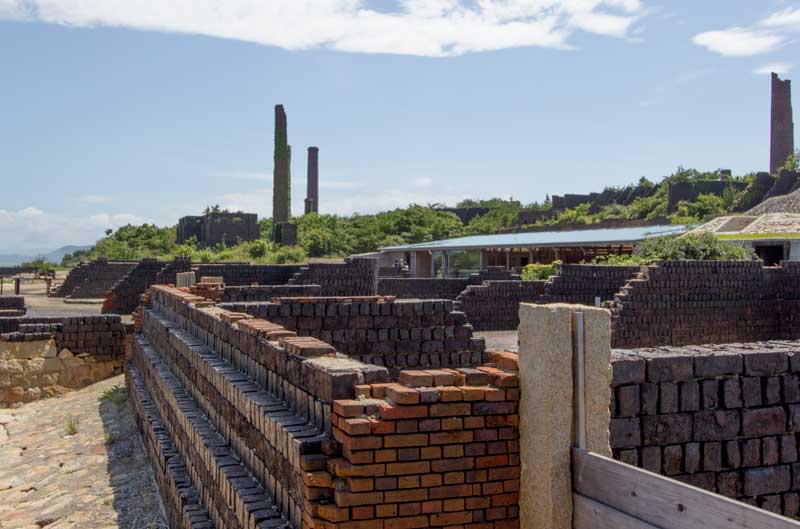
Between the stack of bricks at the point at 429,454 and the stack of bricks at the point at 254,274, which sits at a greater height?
the stack of bricks at the point at 254,274

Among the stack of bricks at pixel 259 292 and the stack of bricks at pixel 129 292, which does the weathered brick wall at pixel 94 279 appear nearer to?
the stack of bricks at pixel 129 292

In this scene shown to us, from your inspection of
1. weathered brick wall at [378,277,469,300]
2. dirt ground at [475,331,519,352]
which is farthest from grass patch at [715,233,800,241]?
dirt ground at [475,331,519,352]

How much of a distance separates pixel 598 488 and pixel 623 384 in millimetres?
760

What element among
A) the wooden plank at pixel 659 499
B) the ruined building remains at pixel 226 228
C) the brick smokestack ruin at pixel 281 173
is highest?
the brick smokestack ruin at pixel 281 173

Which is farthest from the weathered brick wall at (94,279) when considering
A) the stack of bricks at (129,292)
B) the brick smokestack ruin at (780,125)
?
the brick smokestack ruin at (780,125)

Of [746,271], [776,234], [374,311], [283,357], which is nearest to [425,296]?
[746,271]

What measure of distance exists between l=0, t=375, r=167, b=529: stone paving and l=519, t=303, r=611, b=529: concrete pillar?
4001mm

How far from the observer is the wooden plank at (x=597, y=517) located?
3293mm

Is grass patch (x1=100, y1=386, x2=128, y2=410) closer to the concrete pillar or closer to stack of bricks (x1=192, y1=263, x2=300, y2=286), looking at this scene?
stack of bricks (x1=192, y1=263, x2=300, y2=286)

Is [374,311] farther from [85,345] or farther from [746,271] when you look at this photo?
[746,271]

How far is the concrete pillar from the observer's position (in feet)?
12.1

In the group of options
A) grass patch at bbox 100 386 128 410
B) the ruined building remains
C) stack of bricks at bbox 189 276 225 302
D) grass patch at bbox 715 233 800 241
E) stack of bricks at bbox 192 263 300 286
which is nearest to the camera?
stack of bricks at bbox 189 276 225 302

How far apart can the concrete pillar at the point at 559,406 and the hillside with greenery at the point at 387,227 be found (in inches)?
1360

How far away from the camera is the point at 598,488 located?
3.55 metres
